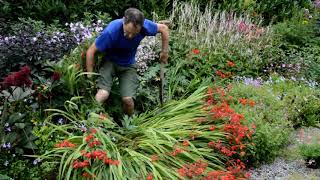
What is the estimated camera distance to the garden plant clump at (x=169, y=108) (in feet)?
15.8

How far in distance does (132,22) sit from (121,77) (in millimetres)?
888

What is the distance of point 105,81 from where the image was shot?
5805mm

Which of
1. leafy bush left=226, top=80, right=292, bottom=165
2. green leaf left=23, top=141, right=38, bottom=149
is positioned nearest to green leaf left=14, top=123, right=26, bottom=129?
green leaf left=23, top=141, right=38, bottom=149

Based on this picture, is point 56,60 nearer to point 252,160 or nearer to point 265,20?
point 252,160

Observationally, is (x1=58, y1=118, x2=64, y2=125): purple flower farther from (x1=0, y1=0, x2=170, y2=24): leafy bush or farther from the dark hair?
(x1=0, y1=0, x2=170, y2=24): leafy bush

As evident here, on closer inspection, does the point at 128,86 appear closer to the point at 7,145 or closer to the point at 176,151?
the point at 176,151

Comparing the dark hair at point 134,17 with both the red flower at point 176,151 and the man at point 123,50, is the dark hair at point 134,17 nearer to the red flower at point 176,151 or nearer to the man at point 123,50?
the man at point 123,50

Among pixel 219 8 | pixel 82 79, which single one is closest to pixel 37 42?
pixel 82 79

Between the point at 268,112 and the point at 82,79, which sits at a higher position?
the point at 82,79

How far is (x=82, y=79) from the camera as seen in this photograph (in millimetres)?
5742

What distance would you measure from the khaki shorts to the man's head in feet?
1.88

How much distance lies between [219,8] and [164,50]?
3.37 m

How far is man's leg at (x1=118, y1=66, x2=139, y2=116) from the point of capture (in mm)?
5844

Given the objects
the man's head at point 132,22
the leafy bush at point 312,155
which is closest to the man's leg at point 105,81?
the man's head at point 132,22
